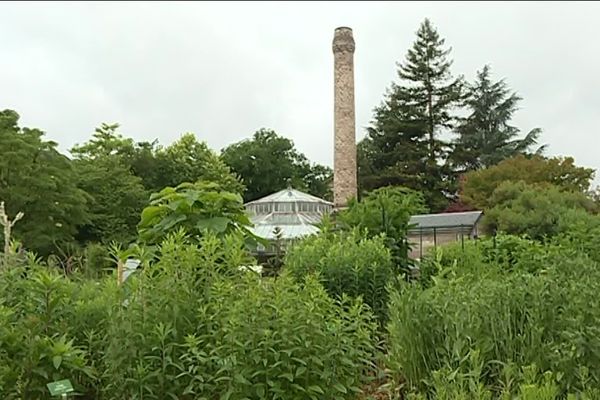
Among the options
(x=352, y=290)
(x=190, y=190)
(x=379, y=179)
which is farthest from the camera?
(x=379, y=179)

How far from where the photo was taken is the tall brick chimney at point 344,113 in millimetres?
17828

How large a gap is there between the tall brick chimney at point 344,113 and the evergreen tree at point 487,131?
9.87 metres

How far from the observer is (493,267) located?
14.2 ft

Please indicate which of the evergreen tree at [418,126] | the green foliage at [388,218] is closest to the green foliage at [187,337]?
the green foliage at [388,218]

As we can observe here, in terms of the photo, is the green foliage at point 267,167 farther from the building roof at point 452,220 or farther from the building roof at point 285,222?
the building roof at point 452,220

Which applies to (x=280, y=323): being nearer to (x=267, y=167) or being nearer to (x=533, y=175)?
(x=533, y=175)

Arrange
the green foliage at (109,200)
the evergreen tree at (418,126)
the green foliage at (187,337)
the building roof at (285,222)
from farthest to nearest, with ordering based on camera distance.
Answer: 1. the evergreen tree at (418,126)
2. the green foliage at (109,200)
3. the building roof at (285,222)
4. the green foliage at (187,337)

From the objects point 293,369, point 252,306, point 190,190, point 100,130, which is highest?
point 100,130

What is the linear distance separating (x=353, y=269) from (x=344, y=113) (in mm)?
14549

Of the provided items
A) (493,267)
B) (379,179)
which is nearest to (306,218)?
(379,179)

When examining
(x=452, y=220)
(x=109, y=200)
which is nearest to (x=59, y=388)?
(x=452, y=220)

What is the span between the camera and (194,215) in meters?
3.82

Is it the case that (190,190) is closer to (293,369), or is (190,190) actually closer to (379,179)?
(293,369)

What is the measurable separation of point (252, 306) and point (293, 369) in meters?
0.28
